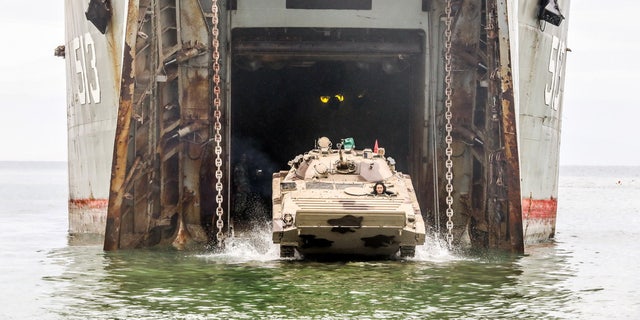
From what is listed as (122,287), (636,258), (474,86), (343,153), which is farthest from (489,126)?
(122,287)

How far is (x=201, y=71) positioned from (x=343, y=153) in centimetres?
398

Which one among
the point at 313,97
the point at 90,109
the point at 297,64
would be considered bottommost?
the point at 90,109

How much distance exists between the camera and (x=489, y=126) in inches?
1074

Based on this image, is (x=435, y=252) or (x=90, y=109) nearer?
→ (x=435, y=252)

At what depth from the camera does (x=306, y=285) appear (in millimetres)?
21125

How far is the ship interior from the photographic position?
30.8m

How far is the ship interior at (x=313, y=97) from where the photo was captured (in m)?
30.8

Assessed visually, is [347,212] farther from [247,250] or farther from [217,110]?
[247,250]

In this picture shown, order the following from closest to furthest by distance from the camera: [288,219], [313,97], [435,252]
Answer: [288,219] → [435,252] → [313,97]

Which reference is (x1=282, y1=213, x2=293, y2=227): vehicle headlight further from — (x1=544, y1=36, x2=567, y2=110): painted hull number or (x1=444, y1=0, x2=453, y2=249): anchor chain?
(x1=544, y1=36, x2=567, y2=110): painted hull number

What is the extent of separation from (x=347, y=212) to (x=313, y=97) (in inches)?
638

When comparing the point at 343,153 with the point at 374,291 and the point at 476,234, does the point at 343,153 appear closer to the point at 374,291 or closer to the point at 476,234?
the point at 476,234

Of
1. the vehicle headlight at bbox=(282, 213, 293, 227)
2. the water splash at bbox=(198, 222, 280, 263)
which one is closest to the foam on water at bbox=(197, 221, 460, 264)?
the water splash at bbox=(198, 222, 280, 263)

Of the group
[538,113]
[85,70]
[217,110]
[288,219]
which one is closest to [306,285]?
[288,219]
